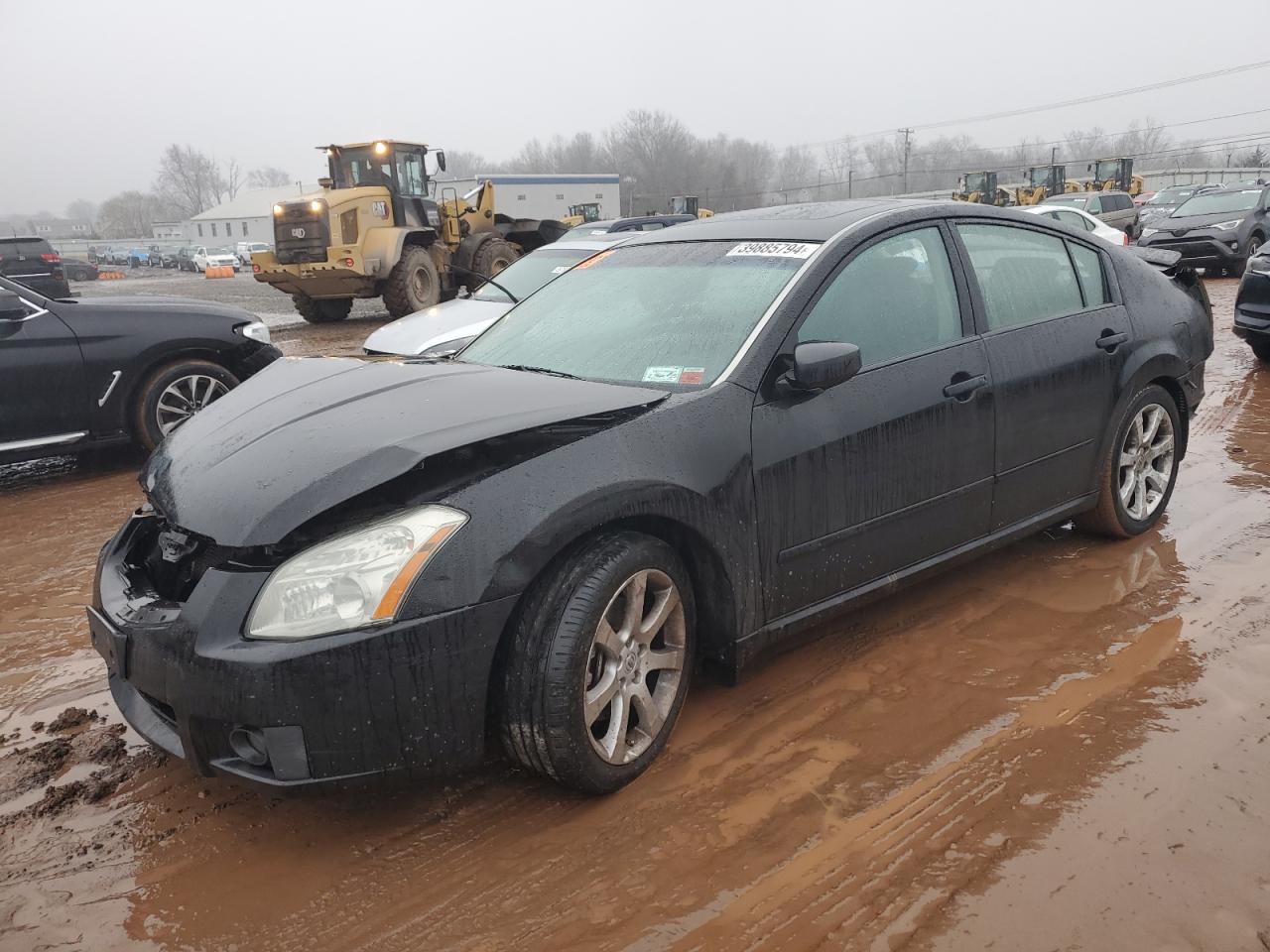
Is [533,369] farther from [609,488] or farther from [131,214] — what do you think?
[131,214]

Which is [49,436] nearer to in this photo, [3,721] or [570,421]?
[3,721]

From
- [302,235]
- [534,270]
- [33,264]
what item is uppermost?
[302,235]

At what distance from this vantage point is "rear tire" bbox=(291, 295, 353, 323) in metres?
16.8

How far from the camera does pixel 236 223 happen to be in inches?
3415

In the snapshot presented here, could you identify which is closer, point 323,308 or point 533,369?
point 533,369

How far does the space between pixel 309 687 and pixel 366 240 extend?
1425cm

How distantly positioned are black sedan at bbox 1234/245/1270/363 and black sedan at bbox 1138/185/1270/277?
355 inches

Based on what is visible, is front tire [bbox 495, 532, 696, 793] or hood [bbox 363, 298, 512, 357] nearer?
front tire [bbox 495, 532, 696, 793]

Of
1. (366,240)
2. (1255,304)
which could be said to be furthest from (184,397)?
(366,240)

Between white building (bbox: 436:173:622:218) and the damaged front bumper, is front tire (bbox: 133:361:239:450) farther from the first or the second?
white building (bbox: 436:173:622:218)

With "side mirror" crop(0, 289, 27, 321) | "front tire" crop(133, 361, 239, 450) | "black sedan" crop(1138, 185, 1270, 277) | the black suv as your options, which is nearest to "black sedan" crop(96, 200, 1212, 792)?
"front tire" crop(133, 361, 239, 450)

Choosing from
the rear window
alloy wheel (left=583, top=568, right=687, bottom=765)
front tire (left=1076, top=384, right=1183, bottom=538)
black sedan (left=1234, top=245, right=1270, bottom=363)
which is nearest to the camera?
alloy wheel (left=583, top=568, right=687, bottom=765)

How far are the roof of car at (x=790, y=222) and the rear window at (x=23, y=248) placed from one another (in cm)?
1858

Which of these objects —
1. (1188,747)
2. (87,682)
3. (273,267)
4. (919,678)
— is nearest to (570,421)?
(919,678)
